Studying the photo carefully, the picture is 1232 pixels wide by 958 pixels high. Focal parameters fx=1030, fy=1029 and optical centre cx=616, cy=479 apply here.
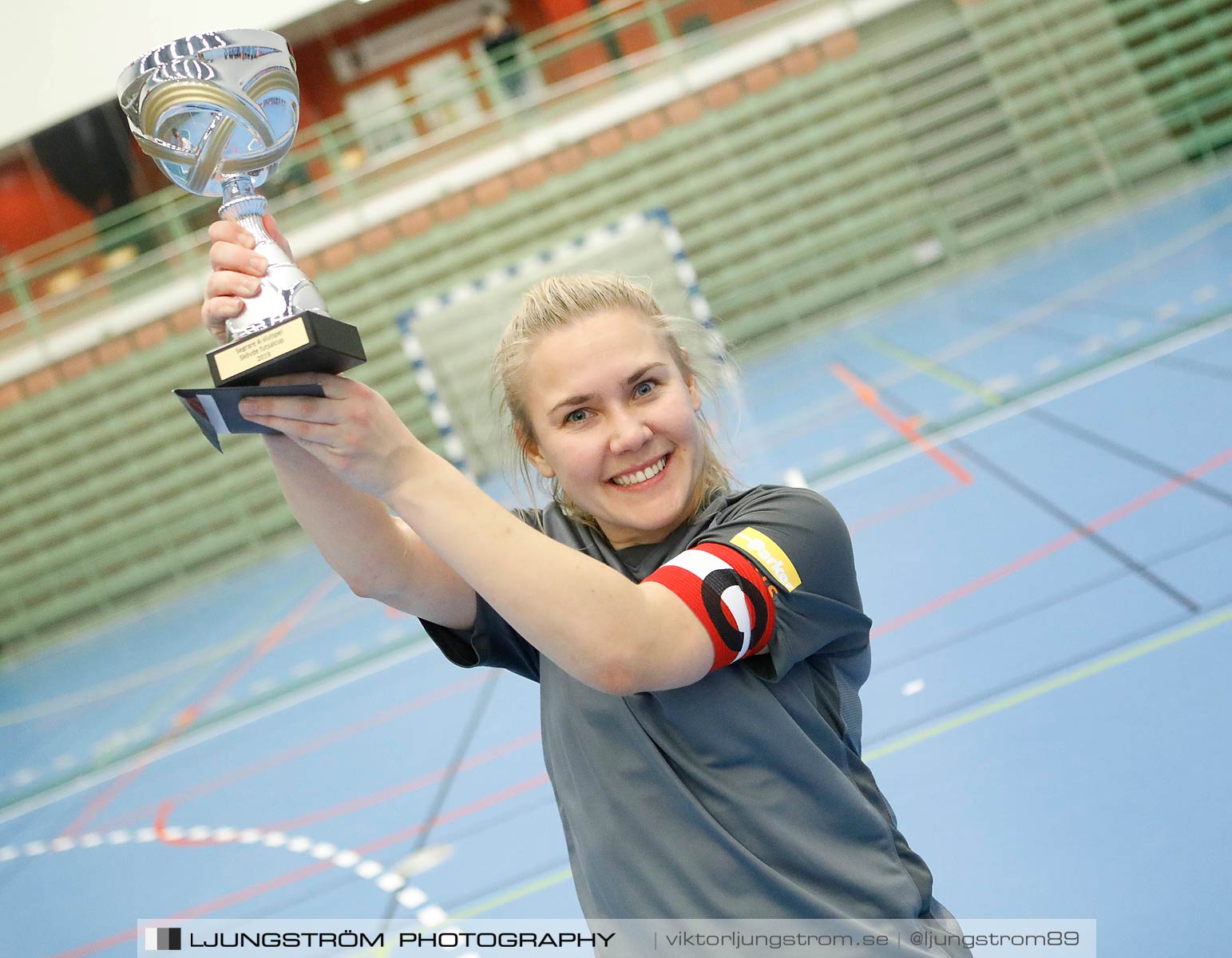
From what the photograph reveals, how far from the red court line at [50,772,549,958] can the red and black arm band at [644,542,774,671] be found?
261cm

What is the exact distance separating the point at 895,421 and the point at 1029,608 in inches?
121

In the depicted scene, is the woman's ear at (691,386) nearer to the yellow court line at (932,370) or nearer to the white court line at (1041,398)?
the white court line at (1041,398)

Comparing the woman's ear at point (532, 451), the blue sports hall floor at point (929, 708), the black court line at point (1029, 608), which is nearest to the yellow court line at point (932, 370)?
the blue sports hall floor at point (929, 708)

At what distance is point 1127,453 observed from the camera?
4266mm

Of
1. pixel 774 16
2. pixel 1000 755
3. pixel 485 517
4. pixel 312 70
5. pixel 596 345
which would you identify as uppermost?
pixel 312 70

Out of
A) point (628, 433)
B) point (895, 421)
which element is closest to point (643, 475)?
point (628, 433)

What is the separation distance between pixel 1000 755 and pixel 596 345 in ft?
6.62

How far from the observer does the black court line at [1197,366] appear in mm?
4688

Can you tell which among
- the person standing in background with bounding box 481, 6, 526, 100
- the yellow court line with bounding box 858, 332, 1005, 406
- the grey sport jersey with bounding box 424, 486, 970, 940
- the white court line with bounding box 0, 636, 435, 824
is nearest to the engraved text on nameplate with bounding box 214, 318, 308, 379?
the grey sport jersey with bounding box 424, 486, 970, 940

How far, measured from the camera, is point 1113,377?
5305 millimetres

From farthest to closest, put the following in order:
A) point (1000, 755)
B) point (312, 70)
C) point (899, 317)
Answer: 1. point (312, 70)
2. point (899, 317)
3. point (1000, 755)

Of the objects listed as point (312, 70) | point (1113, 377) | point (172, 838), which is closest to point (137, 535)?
point (312, 70)

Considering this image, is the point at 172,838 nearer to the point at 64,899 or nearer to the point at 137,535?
the point at 64,899

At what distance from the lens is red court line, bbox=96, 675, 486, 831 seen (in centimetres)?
456
